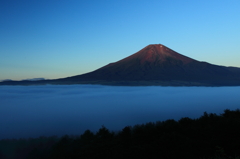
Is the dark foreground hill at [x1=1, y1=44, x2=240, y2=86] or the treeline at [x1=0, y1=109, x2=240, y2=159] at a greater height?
the dark foreground hill at [x1=1, y1=44, x2=240, y2=86]

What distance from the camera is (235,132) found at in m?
10.3

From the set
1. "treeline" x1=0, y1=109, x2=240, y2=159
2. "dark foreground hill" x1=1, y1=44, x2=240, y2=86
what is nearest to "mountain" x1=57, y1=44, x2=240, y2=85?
"dark foreground hill" x1=1, y1=44, x2=240, y2=86

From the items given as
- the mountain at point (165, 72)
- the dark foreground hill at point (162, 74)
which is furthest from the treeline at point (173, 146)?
the mountain at point (165, 72)

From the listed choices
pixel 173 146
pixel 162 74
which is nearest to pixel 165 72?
pixel 162 74

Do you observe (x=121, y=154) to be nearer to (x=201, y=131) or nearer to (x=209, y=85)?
(x=201, y=131)

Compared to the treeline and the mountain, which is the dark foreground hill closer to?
the mountain

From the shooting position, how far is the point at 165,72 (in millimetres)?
175375

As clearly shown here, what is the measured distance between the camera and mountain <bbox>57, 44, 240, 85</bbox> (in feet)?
542

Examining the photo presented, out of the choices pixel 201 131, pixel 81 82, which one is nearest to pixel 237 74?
pixel 81 82

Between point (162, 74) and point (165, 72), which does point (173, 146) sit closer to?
point (162, 74)

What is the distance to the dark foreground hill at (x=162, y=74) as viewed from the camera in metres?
162

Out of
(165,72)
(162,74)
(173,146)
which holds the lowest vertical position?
(173,146)

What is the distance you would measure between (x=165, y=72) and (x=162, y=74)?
15.4ft

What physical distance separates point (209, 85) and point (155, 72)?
4131 centimetres
